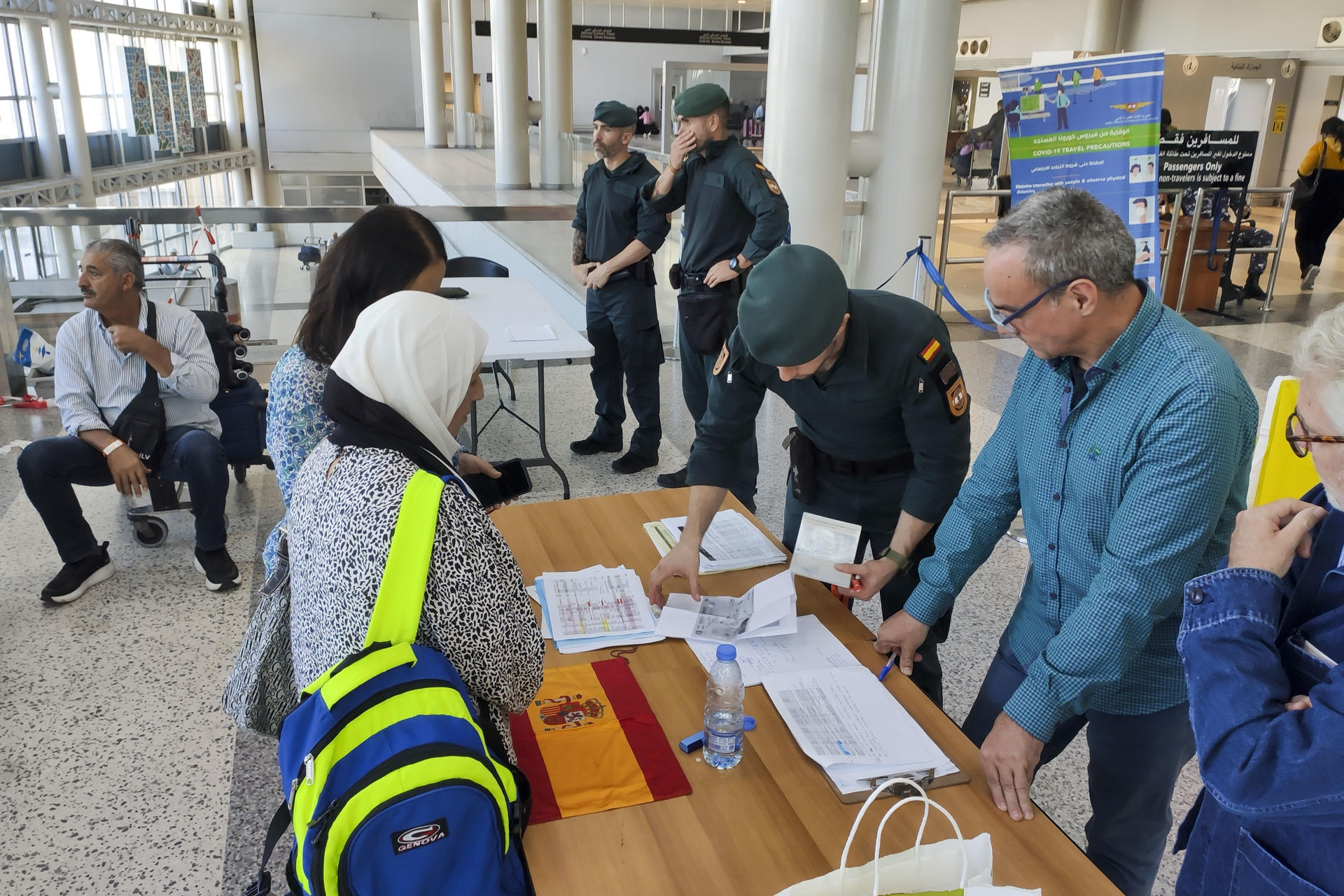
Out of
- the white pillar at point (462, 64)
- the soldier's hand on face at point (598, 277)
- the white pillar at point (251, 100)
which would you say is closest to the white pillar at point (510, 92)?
the white pillar at point (462, 64)

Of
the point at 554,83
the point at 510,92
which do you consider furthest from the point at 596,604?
the point at 510,92

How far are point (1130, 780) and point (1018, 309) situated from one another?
0.85m

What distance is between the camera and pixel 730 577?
210 cm

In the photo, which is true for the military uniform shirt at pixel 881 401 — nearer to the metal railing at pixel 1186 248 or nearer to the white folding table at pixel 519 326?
the white folding table at pixel 519 326

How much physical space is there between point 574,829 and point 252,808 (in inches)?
51.4

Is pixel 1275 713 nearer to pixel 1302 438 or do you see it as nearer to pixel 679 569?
pixel 1302 438

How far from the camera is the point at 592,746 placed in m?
1.53

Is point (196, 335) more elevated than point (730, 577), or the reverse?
point (196, 335)

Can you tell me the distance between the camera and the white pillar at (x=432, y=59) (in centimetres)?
1892

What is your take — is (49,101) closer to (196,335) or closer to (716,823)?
(196,335)

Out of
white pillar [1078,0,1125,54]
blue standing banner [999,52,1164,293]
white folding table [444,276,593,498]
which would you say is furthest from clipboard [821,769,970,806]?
white pillar [1078,0,1125,54]

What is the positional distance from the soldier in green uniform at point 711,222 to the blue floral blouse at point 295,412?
6.84ft

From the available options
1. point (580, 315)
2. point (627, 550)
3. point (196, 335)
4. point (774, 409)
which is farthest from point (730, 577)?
point (580, 315)

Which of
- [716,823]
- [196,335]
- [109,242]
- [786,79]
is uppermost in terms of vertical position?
[786,79]
